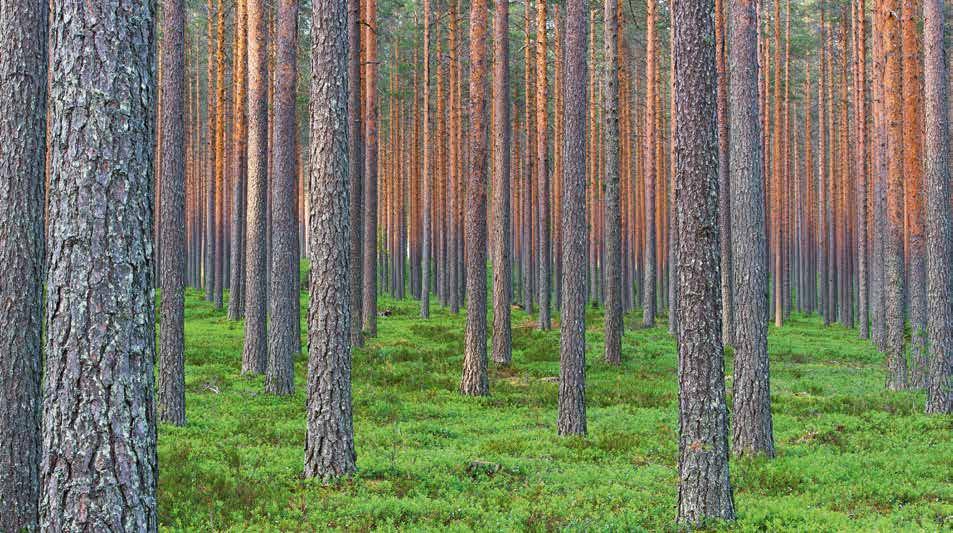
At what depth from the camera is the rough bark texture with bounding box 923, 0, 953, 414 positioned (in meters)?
13.0

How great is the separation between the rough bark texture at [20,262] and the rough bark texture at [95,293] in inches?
92.1

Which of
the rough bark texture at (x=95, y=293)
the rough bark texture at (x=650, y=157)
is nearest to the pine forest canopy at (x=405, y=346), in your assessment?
the rough bark texture at (x=95, y=293)

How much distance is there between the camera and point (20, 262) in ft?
19.9

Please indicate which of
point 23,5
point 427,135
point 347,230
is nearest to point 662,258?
point 427,135

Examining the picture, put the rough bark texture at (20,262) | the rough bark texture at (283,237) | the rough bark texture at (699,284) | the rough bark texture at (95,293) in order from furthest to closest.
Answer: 1. the rough bark texture at (283,237)
2. the rough bark texture at (699,284)
3. the rough bark texture at (20,262)
4. the rough bark texture at (95,293)

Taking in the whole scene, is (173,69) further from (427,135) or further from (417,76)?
(417,76)

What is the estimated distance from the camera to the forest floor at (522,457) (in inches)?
293

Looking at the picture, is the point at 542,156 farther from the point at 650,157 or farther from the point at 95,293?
the point at 95,293

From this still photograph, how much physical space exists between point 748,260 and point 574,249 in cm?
238

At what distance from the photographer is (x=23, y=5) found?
6125 millimetres

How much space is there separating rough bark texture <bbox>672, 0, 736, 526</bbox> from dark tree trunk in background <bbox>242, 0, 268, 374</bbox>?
9908mm

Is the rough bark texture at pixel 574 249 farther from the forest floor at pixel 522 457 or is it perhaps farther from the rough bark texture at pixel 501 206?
the rough bark texture at pixel 501 206

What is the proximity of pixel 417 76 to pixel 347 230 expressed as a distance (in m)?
28.8

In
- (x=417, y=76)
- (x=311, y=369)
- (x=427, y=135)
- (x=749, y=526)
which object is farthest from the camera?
(x=417, y=76)
